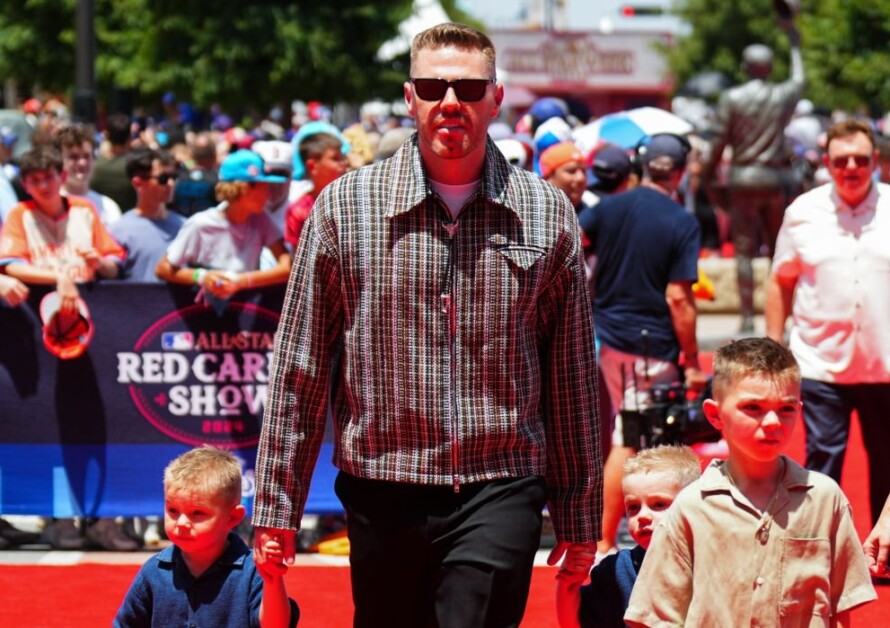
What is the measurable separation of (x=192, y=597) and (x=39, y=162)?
13.7 feet

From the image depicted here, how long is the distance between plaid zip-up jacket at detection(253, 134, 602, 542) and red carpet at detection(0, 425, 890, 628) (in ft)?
9.37

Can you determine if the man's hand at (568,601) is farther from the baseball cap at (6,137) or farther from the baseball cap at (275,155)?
the baseball cap at (6,137)

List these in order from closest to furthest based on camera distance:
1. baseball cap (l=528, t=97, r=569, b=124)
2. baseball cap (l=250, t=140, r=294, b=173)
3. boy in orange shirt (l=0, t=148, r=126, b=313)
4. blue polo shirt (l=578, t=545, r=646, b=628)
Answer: blue polo shirt (l=578, t=545, r=646, b=628)
boy in orange shirt (l=0, t=148, r=126, b=313)
baseball cap (l=250, t=140, r=294, b=173)
baseball cap (l=528, t=97, r=569, b=124)

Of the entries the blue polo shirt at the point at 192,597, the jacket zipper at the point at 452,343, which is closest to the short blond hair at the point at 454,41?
the jacket zipper at the point at 452,343

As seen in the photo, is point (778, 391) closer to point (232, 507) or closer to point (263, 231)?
point (232, 507)

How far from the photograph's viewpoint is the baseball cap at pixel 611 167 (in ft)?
30.6

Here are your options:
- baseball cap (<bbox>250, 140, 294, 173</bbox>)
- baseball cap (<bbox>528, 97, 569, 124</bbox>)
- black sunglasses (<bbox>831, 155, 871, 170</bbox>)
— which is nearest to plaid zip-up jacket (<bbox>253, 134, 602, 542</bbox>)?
black sunglasses (<bbox>831, 155, 871, 170</bbox>)

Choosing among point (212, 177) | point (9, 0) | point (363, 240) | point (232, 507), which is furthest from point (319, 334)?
point (9, 0)

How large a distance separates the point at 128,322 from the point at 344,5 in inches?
904

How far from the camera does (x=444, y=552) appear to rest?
4.32 m

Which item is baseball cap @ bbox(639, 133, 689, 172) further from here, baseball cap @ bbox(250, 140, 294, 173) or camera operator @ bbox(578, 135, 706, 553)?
baseball cap @ bbox(250, 140, 294, 173)

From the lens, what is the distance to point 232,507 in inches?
203

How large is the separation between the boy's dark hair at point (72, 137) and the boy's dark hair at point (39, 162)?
4.79 feet

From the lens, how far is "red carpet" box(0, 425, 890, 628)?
7.24 m
